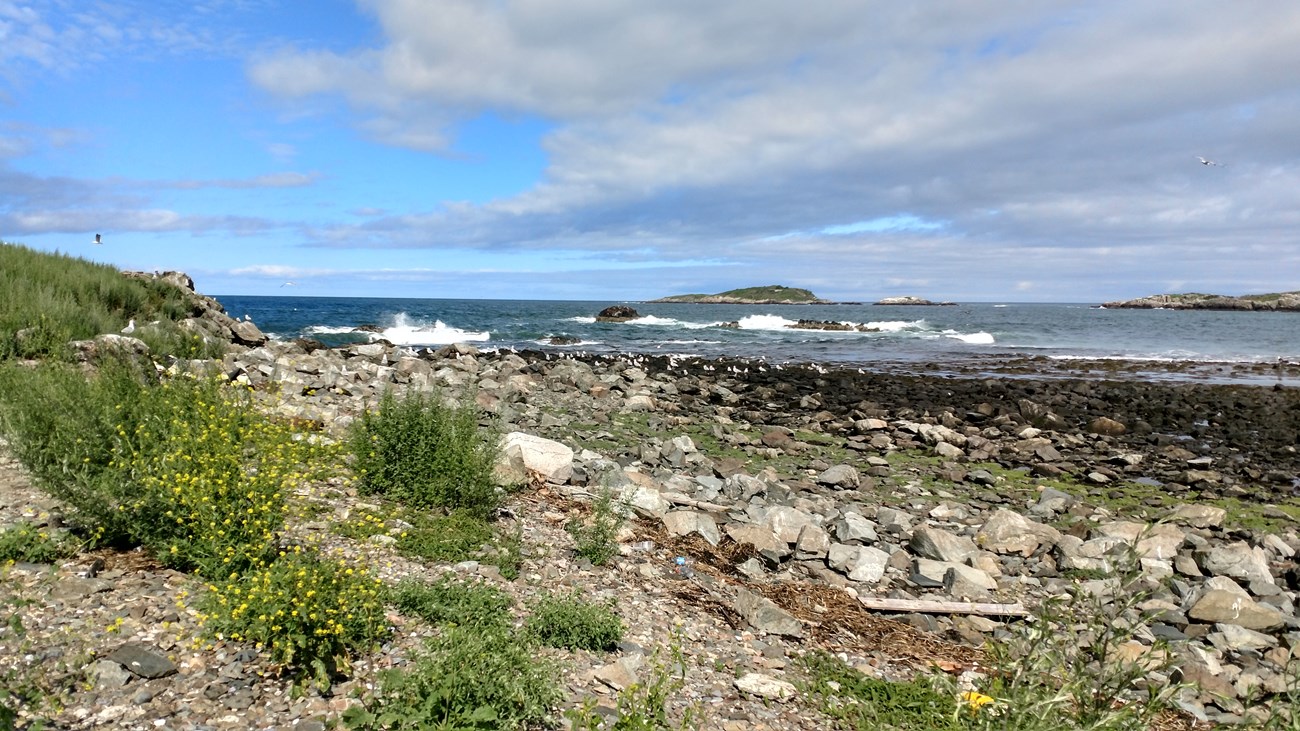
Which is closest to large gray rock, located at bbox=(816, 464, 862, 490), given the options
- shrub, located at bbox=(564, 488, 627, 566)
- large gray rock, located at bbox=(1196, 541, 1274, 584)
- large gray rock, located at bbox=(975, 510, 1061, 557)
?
large gray rock, located at bbox=(975, 510, 1061, 557)

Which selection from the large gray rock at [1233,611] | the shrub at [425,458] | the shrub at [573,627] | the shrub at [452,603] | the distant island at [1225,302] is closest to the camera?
the shrub at [452,603]

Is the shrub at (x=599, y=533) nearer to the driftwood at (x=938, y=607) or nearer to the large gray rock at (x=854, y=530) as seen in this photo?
the driftwood at (x=938, y=607)

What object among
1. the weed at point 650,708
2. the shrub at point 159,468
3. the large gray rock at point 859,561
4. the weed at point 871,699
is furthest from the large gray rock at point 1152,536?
the shrub at point 159,468

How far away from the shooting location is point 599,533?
7105mm

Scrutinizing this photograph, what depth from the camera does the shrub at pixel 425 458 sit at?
736 cm

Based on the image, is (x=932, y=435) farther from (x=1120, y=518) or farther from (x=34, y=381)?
(x=34, y=381)

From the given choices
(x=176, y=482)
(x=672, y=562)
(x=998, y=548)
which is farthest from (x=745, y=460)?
(x=176, y=482)

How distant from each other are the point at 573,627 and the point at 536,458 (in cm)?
451

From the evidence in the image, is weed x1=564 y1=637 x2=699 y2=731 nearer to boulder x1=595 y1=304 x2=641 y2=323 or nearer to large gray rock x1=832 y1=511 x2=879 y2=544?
large gray rock x1=832 y1=511 x2=879 y2=544

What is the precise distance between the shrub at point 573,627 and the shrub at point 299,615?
3.69 feet

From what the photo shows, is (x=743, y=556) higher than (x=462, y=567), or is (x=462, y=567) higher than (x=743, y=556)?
(x=462, y=567)

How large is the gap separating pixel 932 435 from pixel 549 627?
44.6 ft

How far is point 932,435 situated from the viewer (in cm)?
1673

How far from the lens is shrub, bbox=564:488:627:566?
694 cm
